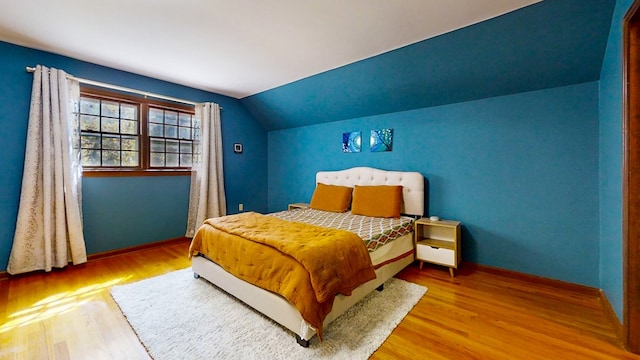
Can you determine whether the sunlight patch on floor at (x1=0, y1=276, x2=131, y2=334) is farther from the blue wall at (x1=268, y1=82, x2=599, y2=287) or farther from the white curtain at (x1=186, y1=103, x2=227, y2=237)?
the blue wall at (x1=268, y1=82, x2=599, y2=287)

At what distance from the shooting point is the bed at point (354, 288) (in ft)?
5.69

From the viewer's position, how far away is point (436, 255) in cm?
285

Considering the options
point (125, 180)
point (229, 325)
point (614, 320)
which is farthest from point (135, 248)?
point (614, 320)

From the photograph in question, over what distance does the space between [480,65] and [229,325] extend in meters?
3.27

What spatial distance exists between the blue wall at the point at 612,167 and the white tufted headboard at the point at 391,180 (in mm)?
1555

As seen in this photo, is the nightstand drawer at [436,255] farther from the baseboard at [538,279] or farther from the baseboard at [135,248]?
the baseboard at [135,248]

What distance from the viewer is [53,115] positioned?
287cm

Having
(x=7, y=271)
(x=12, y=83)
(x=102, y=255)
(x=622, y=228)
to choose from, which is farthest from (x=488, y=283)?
(x=12, y=83)

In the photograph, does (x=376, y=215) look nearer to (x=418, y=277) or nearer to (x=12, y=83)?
(x=418, y=277)

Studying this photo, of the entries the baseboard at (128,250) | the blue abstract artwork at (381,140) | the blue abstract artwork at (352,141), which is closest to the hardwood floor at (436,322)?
the baseboard at (128,250)

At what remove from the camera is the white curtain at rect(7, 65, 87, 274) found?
9.02ft

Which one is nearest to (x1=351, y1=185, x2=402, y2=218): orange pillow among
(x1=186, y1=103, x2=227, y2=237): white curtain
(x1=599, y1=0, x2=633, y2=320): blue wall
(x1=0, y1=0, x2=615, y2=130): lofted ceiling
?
(x1=0, y1=0, x2=615, y2=130): lofted ceiling

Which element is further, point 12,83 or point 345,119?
point 345,119

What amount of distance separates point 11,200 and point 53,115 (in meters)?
1.01
